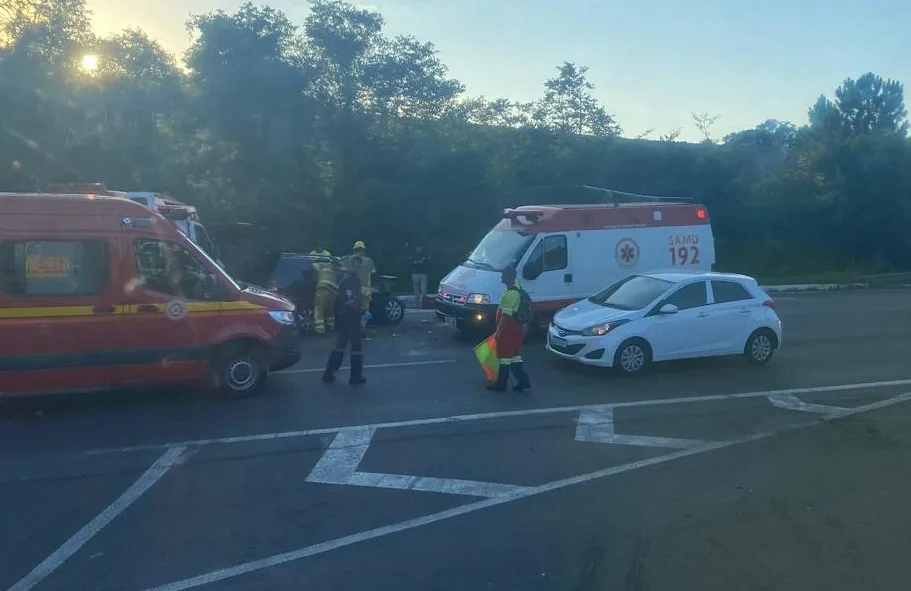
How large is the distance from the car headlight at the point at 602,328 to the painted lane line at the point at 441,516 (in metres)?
3.18

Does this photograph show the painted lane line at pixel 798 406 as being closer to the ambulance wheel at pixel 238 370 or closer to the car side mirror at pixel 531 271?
the car side mirror at pixel 531 271

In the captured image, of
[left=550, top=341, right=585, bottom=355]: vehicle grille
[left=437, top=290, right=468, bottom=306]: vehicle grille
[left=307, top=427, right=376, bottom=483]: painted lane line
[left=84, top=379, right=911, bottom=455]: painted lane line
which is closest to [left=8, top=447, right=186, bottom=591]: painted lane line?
[left=84, top=379, right=911, bottom=455]: painted lane line

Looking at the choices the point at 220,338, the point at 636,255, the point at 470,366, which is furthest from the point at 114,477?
the point at 636,255

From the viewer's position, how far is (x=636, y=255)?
17.1 metres

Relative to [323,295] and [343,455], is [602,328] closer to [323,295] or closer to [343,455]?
[343,455]

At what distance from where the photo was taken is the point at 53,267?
10.0 meters

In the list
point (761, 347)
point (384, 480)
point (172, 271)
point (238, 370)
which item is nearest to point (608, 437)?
point (384, 480)

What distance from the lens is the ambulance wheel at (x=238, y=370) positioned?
425 inches

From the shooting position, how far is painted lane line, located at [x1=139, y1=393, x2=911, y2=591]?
572 centimetres

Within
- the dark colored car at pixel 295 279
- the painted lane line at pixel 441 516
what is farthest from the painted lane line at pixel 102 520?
the dark colored car at pixel 295 279

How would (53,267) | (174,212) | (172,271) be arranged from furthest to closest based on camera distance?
1. (174,212)
2. (172,271)
3. (53,267)

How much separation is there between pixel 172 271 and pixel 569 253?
8.02 metres

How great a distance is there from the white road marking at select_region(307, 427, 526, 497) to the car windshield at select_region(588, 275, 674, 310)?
5.96 m

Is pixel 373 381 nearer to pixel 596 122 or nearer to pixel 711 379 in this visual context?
pixel 711 379
